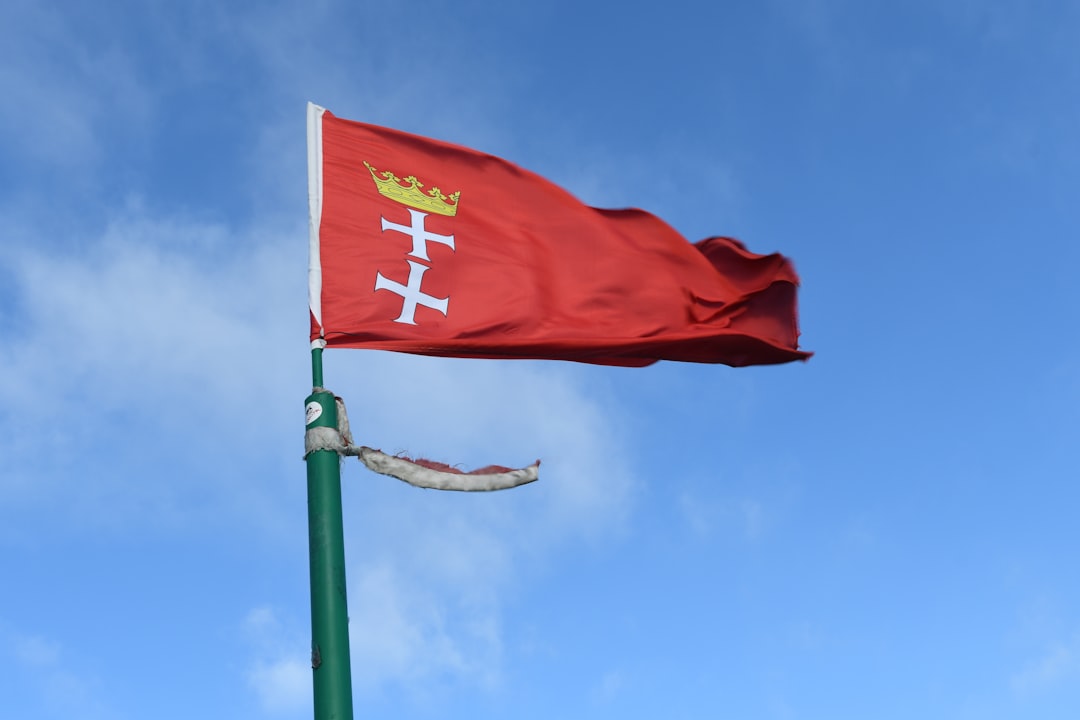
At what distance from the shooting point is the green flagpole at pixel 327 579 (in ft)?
26.3

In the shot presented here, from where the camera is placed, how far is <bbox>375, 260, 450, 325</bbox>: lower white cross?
10.4 metres

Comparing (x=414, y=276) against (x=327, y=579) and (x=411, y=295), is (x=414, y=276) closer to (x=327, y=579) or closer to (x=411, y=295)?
(x=411, y=295)

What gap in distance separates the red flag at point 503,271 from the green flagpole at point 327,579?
115cm

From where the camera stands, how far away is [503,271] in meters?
11.8

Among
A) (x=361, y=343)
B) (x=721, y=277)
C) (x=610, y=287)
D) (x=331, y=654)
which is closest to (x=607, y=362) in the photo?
(x=610, y=287)

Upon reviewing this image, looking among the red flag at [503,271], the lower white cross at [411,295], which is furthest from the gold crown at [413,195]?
the lower white cross at [411,295]

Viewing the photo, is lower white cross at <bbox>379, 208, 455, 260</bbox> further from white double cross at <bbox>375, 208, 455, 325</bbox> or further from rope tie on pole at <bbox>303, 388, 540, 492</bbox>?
rope tie on pole at <bbox>303, 388, 540, 492</bbox>

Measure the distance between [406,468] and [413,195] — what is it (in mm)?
A: 3479

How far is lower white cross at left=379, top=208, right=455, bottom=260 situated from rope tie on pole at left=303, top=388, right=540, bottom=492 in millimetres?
2183

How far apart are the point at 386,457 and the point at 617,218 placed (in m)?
5.70

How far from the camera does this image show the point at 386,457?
30.6 ft

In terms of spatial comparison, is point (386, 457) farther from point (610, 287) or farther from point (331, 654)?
point (610, 287)

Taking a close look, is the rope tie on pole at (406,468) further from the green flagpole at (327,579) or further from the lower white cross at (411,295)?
the lower white cross at (411,295)

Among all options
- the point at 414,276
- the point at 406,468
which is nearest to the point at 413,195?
the point at 414,276
